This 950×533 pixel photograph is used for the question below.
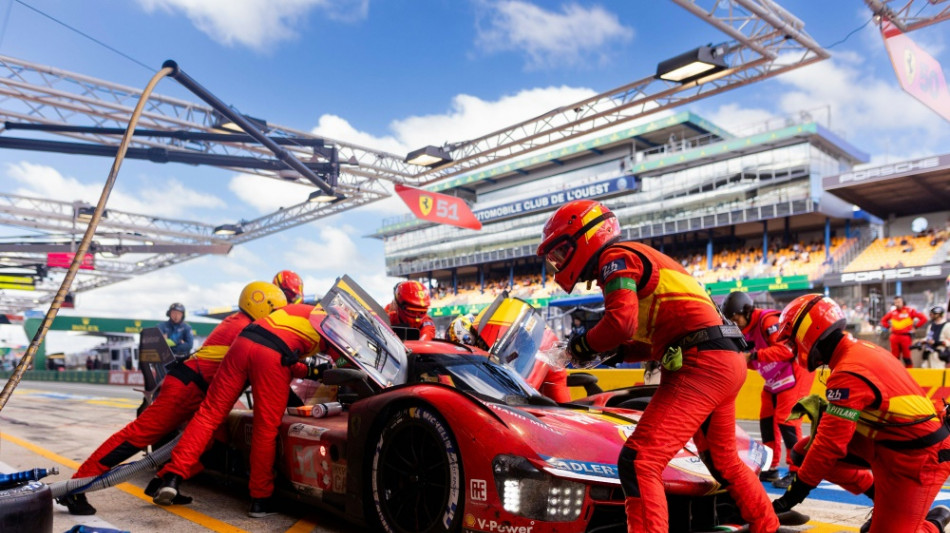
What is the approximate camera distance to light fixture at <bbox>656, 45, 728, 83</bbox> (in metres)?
12.1

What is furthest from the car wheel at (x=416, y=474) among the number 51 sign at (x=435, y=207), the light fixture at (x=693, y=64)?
the number 51 sign at (x=435, y=207)

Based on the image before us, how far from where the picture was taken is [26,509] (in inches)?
116

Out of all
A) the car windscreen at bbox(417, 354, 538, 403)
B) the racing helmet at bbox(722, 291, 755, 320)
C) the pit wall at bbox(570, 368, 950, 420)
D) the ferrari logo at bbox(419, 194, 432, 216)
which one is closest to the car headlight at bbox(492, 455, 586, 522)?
the car windscreen at bbox(417, 354, 538, 403)

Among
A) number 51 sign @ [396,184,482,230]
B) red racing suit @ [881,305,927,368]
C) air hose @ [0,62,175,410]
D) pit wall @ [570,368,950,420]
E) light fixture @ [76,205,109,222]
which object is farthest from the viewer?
light fixture @ [76,205,109,222]

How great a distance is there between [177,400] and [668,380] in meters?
3.83

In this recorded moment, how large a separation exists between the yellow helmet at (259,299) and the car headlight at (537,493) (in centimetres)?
325

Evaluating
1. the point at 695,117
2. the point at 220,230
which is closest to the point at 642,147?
the point at 695,117

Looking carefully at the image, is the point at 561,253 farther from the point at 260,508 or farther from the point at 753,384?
the point at 753,384

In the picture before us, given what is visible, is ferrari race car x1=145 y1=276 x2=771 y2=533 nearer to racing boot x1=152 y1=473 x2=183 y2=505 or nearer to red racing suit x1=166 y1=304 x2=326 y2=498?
red racing suit x1=166 y1=304 x2=326 y2=498

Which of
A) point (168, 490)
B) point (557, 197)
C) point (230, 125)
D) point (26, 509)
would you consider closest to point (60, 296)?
point (26, 509)

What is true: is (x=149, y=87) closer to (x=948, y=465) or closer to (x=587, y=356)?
(x=587, y=356)

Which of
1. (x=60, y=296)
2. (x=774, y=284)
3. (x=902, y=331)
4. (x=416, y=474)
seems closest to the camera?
(x=416, y=474)

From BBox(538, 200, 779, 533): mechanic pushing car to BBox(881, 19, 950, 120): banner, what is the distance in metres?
11.1

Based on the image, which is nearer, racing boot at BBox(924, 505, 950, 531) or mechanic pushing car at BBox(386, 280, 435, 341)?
racing boot at BBox(924, 505, 950, 531)
